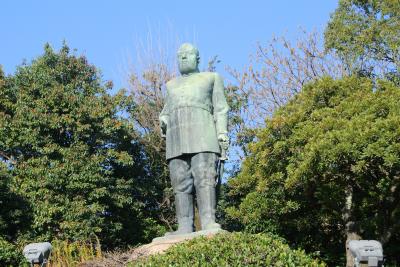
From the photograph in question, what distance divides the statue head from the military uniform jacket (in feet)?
0.33

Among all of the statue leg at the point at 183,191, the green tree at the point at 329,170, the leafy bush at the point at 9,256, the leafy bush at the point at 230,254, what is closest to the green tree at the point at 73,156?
the leafy bush at the point at 9,256

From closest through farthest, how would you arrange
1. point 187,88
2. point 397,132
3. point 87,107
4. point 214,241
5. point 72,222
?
point 214,241
point 187,88
point 397,132
point 72,222
point 87,107

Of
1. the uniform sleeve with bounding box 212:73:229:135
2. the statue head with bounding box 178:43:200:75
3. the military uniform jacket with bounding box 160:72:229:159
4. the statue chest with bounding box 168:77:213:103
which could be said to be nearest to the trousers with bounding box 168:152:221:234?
the military uniform jacket with bounding box 160:72:229:159

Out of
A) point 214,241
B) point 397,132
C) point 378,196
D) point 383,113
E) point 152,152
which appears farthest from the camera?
point 152,152

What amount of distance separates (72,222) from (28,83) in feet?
15.8

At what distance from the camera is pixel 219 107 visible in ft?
30.5

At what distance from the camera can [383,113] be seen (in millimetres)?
15234

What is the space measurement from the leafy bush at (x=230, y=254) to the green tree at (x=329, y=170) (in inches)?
284

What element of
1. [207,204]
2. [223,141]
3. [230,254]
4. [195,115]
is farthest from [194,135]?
[230,254]

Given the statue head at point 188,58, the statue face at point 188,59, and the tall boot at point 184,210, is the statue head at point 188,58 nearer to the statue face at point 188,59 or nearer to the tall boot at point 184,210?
the statue face at point 188,59

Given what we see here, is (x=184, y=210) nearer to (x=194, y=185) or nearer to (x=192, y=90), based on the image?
(x=194, y=185)

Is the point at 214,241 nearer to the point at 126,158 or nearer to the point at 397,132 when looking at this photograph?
the point at 397,132

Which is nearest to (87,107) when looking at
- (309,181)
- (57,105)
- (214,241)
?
(57,105)

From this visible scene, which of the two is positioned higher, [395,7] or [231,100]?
[395,7]
